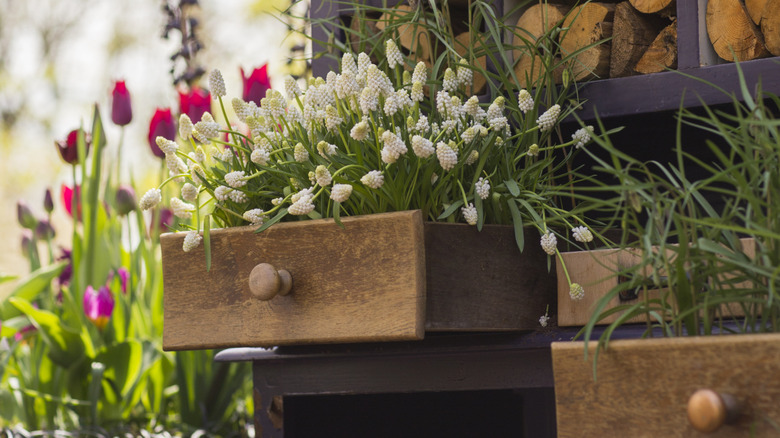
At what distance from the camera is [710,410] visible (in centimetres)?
60

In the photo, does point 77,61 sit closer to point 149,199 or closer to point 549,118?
point 149,199

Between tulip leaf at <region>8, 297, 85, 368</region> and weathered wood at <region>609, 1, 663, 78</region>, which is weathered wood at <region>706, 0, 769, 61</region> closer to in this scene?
weathered wood at <region>609, 1, 663, 78</region>

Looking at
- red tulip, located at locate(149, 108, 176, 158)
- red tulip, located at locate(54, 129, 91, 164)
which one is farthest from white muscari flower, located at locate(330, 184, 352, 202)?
red tulip, located at locate(54, 129, 91, 164)

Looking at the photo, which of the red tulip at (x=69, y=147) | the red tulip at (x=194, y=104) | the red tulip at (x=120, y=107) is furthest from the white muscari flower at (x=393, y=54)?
the red tulip at (x=69, y=147)

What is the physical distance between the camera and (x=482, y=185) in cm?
94

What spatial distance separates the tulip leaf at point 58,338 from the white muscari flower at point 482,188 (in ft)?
4.00

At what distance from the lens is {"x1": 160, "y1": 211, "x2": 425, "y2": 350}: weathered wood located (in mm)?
870

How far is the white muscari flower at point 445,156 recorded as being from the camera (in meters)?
0.87

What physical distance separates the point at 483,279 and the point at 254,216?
0.92 ft

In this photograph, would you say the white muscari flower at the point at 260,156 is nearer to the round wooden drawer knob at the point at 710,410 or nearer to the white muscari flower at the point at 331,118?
the white muscari flower at the point at 331,118

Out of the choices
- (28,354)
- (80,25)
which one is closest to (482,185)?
(28,354)

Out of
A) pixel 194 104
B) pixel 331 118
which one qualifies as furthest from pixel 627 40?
pixel 194 104

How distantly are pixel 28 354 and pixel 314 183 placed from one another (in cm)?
153

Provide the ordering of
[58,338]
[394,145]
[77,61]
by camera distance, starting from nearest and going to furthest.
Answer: [394,145] < [58,338] < [77,61]
